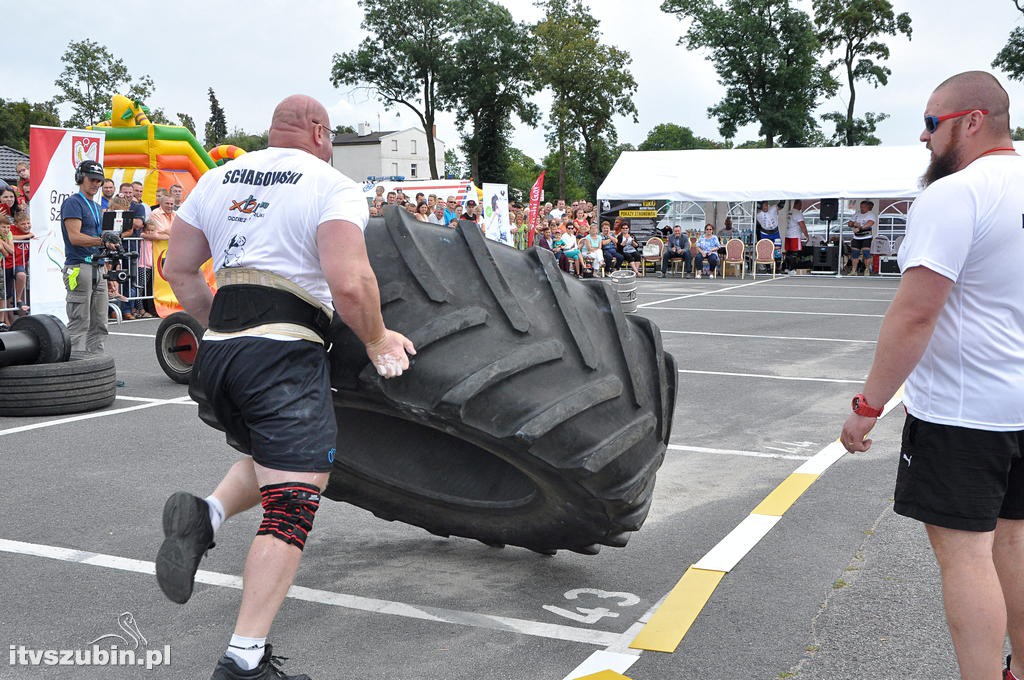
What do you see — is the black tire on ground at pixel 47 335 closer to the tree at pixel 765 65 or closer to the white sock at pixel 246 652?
the white sock at pixel 246 652

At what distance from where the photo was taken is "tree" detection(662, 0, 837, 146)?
55031mm

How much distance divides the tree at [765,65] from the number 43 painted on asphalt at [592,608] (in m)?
55.7

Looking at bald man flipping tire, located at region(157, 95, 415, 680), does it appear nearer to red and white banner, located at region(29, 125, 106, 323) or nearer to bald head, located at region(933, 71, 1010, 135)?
bald head, located at region(933, 71, 1010, 135)

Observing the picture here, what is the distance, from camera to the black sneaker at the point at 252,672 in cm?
272

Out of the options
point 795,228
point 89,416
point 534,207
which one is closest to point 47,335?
point 89,416

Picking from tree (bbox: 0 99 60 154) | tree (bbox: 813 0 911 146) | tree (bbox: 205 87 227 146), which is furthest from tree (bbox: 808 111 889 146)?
tree (bbox: 205 87 227 146)

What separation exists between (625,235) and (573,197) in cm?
5351

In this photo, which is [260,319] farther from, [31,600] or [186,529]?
[31,600]

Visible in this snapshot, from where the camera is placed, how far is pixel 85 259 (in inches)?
348

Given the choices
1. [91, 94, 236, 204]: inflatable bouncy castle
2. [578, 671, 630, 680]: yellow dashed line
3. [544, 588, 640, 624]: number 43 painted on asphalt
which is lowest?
[544, 588, 640, 624]: number 43 painted on asphalt

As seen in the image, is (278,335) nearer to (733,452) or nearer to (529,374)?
(529,374)

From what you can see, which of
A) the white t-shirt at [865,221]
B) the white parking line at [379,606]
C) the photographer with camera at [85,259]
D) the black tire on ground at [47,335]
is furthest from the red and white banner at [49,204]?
the white t-shirt at [865,221]

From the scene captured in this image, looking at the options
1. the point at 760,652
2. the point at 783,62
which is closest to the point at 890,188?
the point at 760,652

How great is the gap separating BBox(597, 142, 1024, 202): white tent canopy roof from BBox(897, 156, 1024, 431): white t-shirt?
72.5ft
